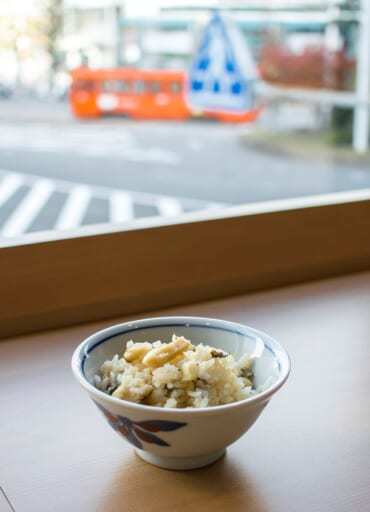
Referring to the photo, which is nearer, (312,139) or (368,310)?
(368,310)

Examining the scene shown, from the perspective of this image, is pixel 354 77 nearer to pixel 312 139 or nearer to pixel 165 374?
pixel 312 139

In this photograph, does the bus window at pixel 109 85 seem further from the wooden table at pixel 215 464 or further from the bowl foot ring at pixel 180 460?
the bowl foot ring at pixel 180 460

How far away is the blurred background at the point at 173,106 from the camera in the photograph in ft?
5.48

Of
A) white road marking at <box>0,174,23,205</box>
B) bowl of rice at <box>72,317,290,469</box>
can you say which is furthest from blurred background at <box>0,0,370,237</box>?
bowl of rice at <box>72,317,290,469</box>

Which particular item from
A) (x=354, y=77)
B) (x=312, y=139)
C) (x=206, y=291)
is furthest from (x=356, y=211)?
(x=354, y=77)

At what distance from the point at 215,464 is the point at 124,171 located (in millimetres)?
1777

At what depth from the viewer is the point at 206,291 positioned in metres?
1.18

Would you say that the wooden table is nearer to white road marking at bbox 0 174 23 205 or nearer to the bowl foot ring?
the bowl foot ring

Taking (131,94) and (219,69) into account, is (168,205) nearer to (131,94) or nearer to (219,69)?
(131,94)

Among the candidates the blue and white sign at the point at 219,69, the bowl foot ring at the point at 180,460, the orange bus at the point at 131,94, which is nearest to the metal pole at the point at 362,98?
the blue and white sign at the point at 219,69

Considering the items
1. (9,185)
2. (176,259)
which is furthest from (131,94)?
(176,259)

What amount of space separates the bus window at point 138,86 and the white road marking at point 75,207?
358 millimetres

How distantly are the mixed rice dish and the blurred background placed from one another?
0.50 meters

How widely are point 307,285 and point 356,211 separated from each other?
186mm
